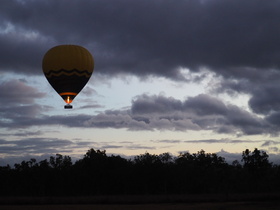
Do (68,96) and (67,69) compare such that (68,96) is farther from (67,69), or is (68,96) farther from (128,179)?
(128,179)

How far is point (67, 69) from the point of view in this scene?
113 feet

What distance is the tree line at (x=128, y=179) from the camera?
86.1 meters

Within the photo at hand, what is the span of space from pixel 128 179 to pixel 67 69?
180 feet

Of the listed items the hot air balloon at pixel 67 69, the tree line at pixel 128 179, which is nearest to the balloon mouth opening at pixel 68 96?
the hot air balloon at pixel 67 69

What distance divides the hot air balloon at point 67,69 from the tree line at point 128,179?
2089 inches

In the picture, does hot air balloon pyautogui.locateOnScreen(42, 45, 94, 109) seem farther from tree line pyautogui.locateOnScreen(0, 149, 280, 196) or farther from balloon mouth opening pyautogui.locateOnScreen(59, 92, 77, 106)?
tree line pyautogui.locateOnScreen(0, 149, 280, 196)

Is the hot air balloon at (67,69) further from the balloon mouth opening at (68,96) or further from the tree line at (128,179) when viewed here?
the tree line at (128,179)

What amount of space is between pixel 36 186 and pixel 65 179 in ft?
23.0

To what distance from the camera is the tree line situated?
8612cm

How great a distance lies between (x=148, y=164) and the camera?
89938 millimetres

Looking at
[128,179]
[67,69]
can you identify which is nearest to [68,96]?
[67,69]

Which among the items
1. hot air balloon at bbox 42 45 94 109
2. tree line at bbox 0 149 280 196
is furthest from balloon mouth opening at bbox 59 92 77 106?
tree line at bbox 0 149 280 196

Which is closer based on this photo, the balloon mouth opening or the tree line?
the balloon mouth opening

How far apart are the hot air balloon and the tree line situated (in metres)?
53.1
